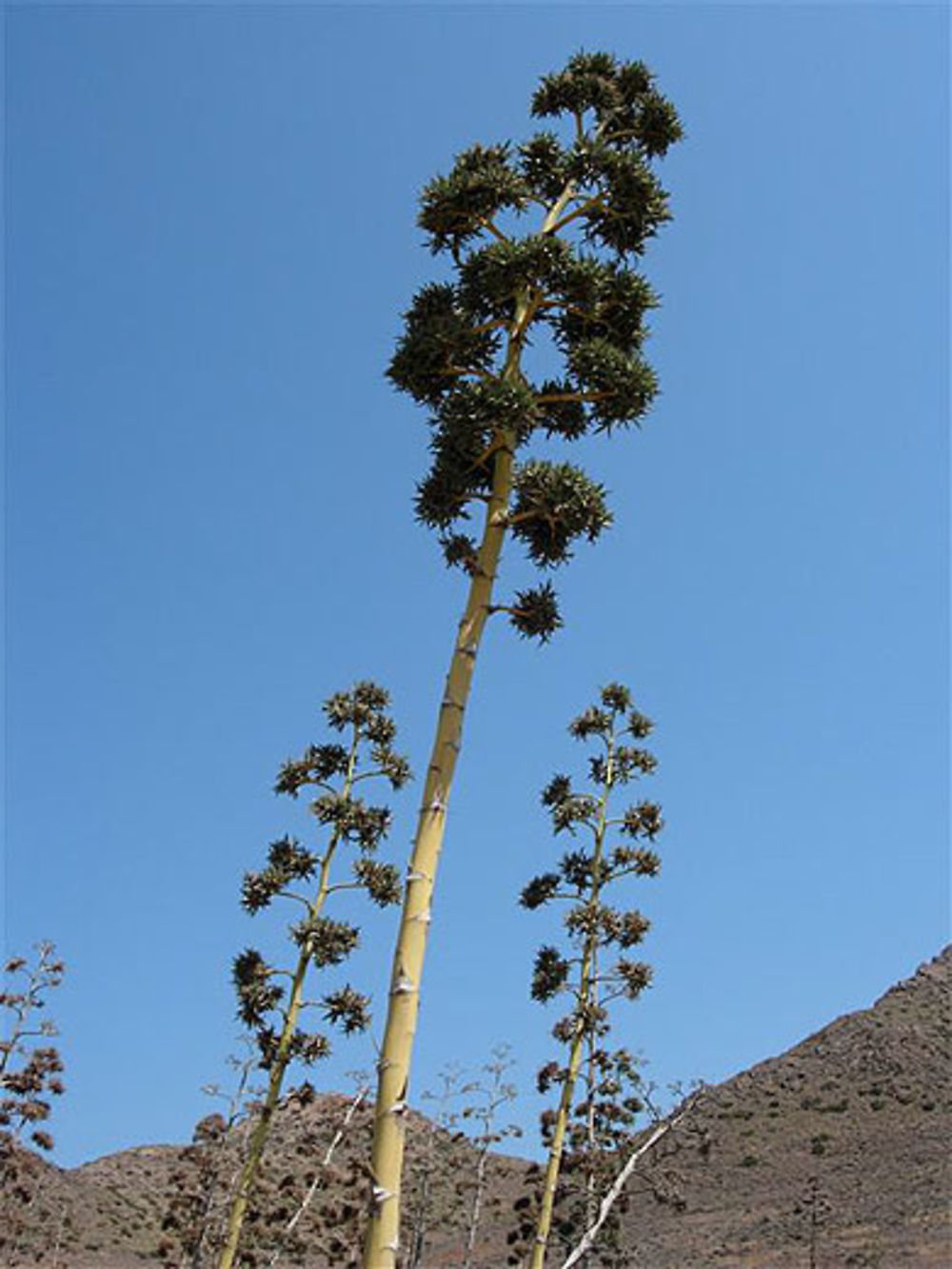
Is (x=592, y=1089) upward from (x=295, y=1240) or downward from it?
upward

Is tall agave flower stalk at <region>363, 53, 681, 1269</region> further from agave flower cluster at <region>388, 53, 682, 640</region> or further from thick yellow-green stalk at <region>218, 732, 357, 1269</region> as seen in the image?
thick yellow-green stalk at <region>218, 732, 357, 1269</region>

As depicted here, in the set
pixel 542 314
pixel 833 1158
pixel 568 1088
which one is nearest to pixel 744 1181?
pixel 833 1158

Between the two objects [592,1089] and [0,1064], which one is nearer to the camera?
[592,1089]

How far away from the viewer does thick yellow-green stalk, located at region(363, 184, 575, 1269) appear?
20.5 ft

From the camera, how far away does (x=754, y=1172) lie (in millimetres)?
64188

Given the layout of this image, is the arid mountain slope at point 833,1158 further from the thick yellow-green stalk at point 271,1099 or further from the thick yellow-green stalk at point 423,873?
the thick yellow-green stalk at point 423,873

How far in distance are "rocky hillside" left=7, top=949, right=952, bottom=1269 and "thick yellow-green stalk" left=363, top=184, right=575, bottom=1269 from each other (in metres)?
14.7

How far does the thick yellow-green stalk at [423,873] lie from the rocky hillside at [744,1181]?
14654 mm

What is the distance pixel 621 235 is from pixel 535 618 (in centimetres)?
402

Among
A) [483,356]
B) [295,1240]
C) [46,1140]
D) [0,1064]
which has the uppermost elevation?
[483,356]

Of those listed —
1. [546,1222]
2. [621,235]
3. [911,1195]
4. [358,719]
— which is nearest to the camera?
[621,235]

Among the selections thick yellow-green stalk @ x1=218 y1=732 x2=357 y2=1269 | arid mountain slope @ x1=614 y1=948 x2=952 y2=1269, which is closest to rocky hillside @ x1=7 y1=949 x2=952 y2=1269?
arid mountain slope @ x1=614 y1=948 x2=952 y2=1269

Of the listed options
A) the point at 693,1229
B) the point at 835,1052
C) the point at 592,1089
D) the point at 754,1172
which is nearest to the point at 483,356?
the point at 592,1089

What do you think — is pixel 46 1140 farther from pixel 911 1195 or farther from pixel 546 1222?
pixel 911 1195
